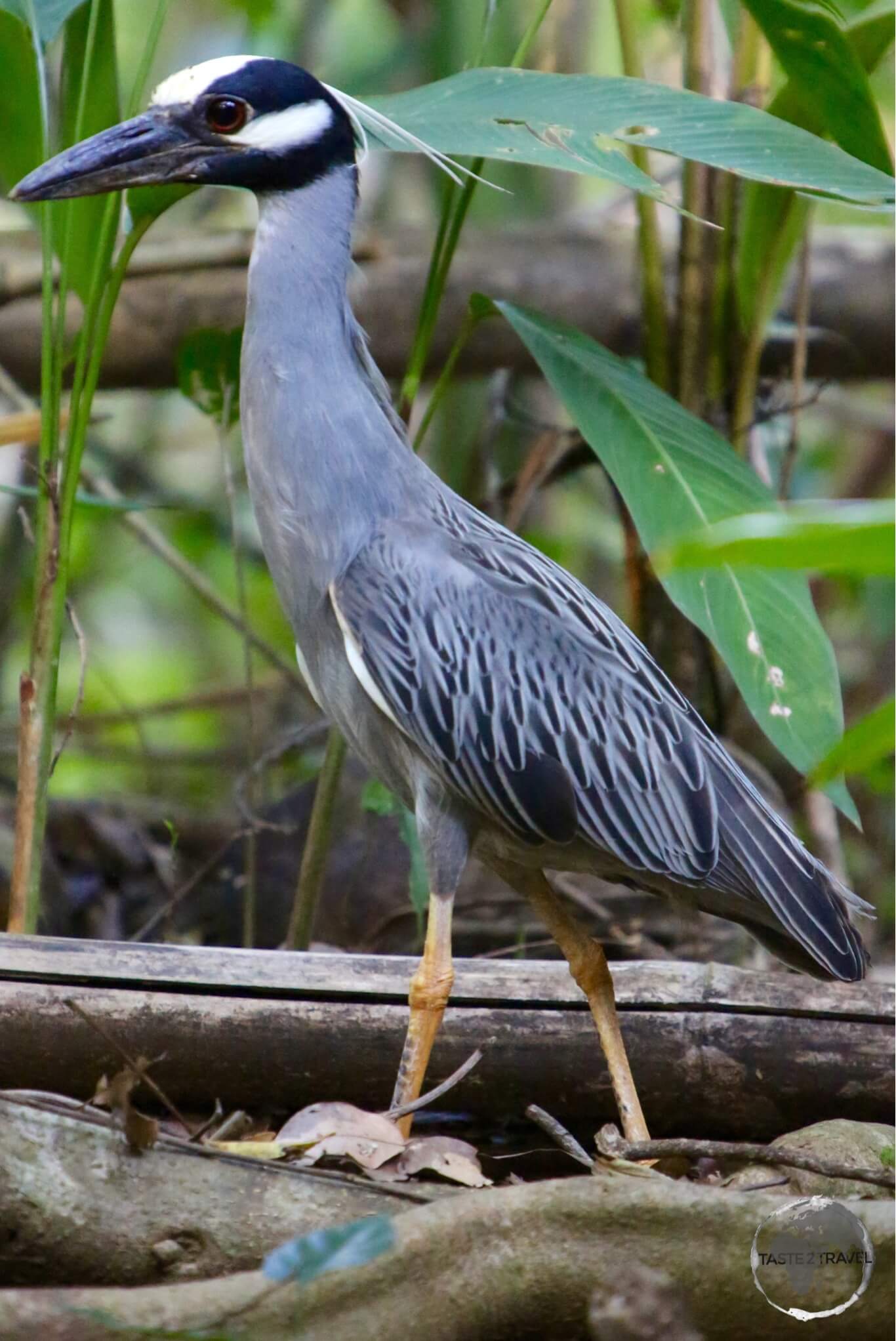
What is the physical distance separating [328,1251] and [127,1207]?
2.05ft

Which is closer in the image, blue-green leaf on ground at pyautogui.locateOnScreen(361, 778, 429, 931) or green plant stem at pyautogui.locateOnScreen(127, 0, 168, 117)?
green plant stem at pyautogui.locateOnScreen(127, 0, 168, 117)

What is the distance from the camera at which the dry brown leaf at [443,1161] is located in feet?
7.56

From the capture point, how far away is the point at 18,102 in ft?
10.2

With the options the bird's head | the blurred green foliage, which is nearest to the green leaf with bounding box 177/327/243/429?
the blurred green foliage

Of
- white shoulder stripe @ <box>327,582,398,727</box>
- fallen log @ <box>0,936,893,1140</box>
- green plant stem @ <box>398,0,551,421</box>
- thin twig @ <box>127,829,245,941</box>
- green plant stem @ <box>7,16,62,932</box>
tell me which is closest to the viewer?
fallen log @ <box>0,936,893,1140</box>

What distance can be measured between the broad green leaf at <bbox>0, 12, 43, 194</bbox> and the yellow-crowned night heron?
0.43m

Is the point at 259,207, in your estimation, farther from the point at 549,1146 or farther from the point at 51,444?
the point at 549,1146

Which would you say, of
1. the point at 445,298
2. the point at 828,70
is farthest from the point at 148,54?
the point at 445,298

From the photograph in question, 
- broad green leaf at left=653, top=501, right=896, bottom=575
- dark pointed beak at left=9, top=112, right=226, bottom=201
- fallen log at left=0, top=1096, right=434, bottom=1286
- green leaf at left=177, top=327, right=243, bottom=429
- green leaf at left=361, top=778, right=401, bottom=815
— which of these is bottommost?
green leaf at left=361, top=778, right=401, bottom=815

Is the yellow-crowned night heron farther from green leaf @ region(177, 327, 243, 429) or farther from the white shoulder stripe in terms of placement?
green leaf @ region(177, 327, 243, 429)

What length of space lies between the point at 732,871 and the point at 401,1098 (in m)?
0.76

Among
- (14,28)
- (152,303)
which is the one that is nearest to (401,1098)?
(14,28)

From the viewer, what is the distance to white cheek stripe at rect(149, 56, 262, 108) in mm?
2719

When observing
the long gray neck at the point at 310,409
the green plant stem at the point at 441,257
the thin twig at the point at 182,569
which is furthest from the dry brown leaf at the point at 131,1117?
the thin twig at the point at 182,569
